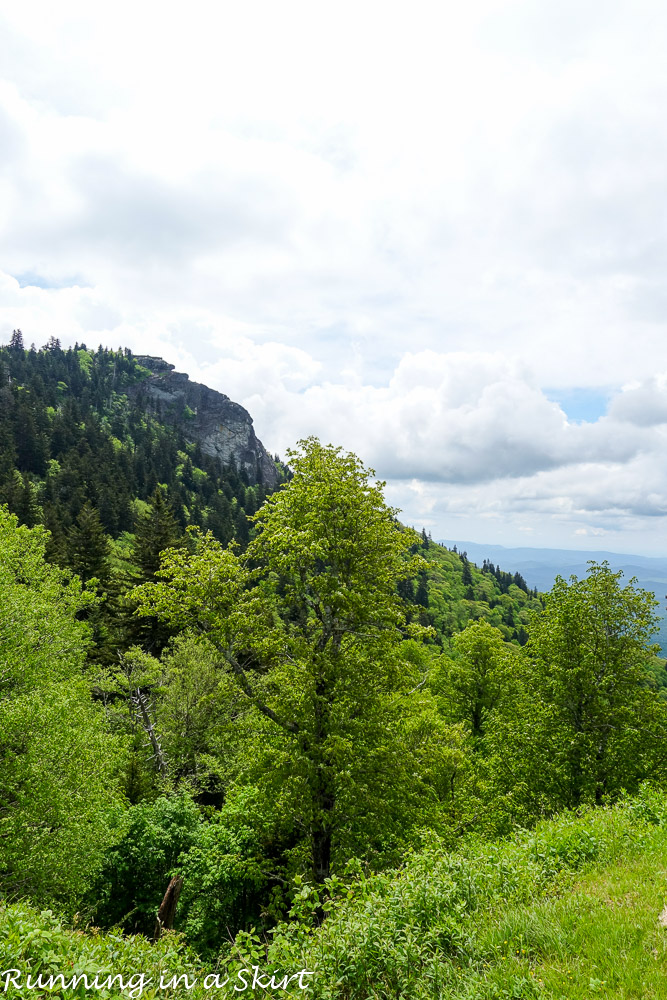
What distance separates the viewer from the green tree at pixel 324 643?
1412 centimetres

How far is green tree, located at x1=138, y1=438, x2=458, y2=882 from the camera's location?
14117 mm

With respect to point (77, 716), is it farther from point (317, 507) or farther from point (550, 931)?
point (550, 931)

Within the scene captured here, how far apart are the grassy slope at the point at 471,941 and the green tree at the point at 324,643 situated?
577cm

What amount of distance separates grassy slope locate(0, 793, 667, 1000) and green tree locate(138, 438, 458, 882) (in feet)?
18.9

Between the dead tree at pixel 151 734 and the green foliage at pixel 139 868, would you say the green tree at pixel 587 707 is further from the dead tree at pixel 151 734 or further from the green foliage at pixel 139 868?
the dead tree at pixel 151 734

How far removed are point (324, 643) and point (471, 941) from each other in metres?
10.1

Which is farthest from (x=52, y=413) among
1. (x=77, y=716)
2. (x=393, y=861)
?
(x=393, y=861)

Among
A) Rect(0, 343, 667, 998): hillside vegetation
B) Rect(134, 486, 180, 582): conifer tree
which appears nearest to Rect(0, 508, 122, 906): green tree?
Rect(0, 343, 667, 998): hillside vegetation

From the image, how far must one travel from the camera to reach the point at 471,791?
81.9 ft

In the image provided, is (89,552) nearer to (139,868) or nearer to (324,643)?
(139,868)

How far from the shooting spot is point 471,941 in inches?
253

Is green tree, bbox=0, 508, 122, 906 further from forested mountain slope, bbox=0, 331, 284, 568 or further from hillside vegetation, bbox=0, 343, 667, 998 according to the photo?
forested mountain slope, bbox=0, 331, 284, 568

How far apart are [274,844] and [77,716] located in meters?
9.20

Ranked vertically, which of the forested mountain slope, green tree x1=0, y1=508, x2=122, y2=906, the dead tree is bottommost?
the dead tree
